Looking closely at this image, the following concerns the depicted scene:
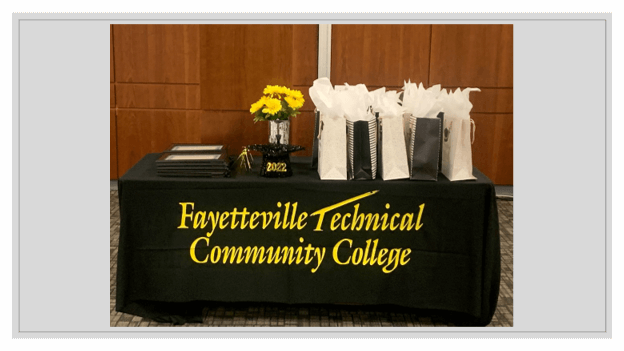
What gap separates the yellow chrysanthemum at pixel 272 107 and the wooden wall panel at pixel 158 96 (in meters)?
2.34

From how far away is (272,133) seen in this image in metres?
2.36

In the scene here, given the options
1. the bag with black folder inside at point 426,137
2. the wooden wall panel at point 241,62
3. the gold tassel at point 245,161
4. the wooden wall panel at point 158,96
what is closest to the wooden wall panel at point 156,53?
the wooden wall panel at point 158,96

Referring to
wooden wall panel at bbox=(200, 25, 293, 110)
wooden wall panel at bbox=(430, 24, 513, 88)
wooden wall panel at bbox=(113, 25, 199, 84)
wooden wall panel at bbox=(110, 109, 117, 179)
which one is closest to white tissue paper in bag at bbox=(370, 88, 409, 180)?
wooden wall panel at bbox=(200, 25, 293, 110)

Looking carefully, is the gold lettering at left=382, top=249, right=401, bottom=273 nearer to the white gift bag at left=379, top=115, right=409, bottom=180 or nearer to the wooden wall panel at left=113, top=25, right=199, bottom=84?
the white gift bag at left=379, top=115, right=409, bottom=180

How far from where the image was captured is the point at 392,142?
7.12ft

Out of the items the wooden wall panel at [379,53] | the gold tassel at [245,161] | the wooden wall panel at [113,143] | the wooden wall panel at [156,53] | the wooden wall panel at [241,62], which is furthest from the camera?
the wooden wall panel at [113,143]

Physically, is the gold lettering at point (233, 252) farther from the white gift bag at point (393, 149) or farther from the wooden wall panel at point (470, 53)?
the wooden wall panel at point (470, 53)

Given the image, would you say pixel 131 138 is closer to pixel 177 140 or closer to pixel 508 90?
pixel 177 140

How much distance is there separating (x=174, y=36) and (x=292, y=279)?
2.75m

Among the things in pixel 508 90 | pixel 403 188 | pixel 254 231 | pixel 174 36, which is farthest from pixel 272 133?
pixel 508 90

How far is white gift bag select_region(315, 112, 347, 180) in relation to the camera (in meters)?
2.15

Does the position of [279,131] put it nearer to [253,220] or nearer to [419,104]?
[253,220]

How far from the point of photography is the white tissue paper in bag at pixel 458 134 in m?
2.15

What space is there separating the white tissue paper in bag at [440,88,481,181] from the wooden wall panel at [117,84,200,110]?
2734 millimetres
